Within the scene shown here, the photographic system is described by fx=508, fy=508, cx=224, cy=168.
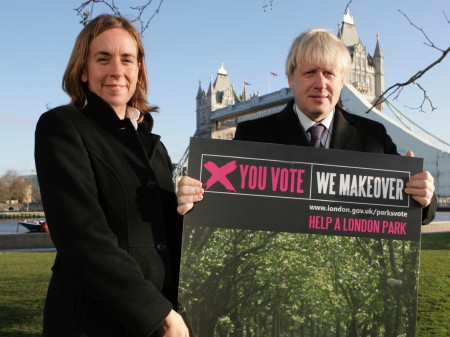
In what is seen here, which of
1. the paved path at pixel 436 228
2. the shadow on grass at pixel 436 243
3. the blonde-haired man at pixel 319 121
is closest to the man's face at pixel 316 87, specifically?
the blonde-haired man at pixel 319 121

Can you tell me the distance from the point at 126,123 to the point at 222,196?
1.16ft

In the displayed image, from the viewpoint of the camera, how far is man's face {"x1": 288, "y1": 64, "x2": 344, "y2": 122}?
1.58 metres

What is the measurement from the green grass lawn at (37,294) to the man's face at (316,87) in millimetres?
2777

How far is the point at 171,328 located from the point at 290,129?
0.76 meters

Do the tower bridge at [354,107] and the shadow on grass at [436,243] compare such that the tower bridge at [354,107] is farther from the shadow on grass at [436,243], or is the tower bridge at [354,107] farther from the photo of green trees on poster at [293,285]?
the photo of green trees on poster at [293,285]

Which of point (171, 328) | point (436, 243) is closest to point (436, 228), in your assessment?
point (436, 243)

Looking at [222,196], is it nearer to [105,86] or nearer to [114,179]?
[114,179]

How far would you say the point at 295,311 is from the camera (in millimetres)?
1453

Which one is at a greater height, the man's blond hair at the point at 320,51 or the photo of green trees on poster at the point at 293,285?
the man's blond hair at the point at 320,51

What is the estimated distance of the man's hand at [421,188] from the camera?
1504 millimetres

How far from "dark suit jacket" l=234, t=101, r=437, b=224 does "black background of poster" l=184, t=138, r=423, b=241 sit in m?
0.19

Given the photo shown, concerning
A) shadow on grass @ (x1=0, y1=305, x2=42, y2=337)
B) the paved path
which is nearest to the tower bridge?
the paved path

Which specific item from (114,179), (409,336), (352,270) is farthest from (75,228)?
(409,336)

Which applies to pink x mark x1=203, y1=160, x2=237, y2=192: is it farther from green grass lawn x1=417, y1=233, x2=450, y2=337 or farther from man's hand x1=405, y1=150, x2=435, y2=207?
green grass lawn x1=417, y1=233, x2=450, y2=337
